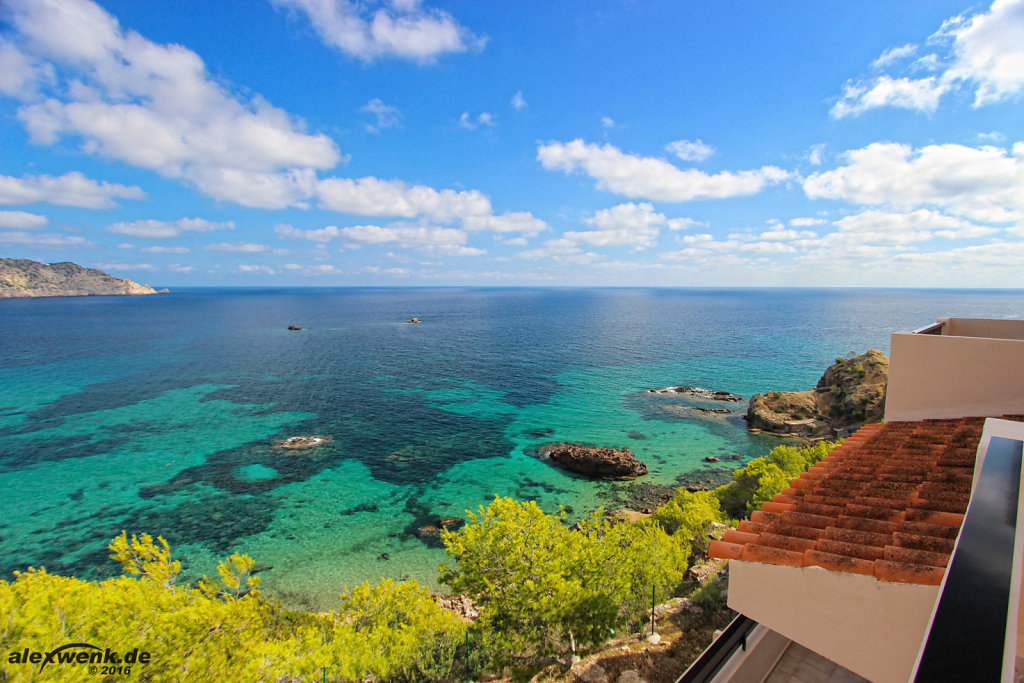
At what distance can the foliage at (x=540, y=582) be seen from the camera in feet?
49.3

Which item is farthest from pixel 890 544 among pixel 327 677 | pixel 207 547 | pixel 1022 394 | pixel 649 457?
pixel 649 457

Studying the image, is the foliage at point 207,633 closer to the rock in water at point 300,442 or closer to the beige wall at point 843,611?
Answer: the beige wall at point 843,611

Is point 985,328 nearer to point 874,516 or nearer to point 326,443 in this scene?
point 874,516

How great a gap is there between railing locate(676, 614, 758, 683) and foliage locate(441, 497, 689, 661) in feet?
25.9

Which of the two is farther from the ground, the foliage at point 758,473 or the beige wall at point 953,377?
→ the beige wall at point 953,377

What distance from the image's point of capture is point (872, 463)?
8695 mm

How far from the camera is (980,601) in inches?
144

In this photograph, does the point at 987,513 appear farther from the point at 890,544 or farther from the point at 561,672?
the point at 561,672

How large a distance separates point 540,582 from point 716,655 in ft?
28.9

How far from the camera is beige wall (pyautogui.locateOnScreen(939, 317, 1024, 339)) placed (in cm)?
1413

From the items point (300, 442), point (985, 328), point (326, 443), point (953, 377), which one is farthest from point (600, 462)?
point (300, 442)

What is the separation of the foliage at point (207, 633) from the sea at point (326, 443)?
32.6 feet

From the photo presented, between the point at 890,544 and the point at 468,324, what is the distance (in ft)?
468

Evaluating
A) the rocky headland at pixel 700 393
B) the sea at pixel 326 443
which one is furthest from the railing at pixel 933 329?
the rocky headland at pixel 700 393
